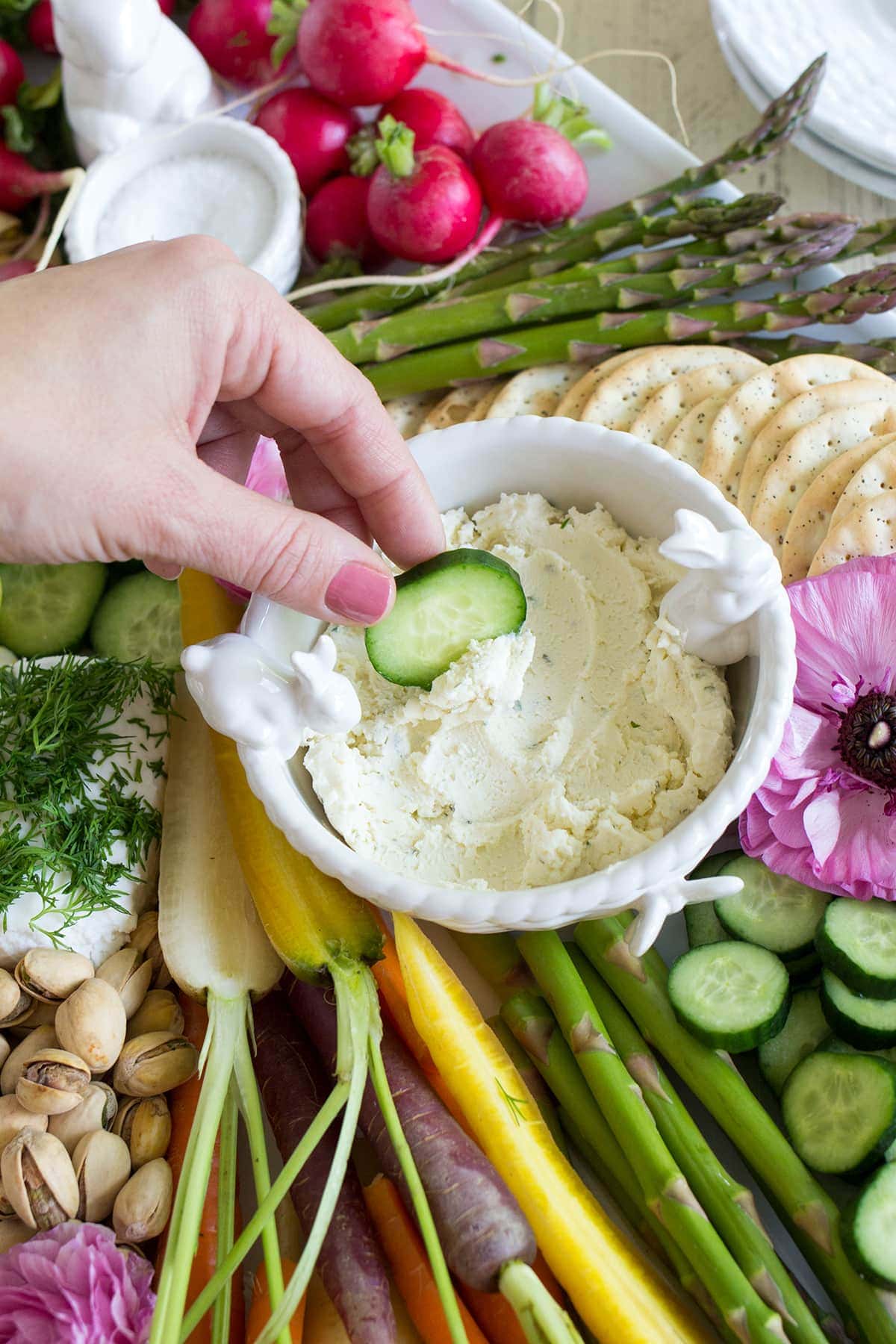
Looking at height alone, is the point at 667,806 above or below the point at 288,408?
below

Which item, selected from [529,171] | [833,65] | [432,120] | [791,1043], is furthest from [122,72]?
[791,1043]

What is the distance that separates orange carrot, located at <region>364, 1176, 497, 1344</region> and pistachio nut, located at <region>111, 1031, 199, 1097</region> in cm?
35

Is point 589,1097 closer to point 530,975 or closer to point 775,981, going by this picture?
point 530,975

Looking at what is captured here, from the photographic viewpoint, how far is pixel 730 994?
5.62ft

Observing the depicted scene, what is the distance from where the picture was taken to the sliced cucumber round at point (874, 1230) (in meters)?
1.50

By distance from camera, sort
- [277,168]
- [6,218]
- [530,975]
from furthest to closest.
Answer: [6,218] < [277,168] < [530,975]

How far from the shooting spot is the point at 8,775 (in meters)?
1.91

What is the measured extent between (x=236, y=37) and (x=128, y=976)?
210 centimetres

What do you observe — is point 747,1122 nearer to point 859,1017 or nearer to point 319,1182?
point 859,1017

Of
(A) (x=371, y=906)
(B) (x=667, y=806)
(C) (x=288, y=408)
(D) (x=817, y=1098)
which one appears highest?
(C) (x=288, y=408)

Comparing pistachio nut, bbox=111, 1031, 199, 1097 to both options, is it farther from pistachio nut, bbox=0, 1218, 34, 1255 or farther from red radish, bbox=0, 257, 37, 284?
red radish, bbox=0, 257, 37, 284

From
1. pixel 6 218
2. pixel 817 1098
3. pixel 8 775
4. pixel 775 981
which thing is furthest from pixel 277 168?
pixel 817 1098

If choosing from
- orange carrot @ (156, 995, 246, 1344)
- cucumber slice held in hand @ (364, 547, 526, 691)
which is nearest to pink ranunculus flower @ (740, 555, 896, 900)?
cucumber slice held in hand @ (364, 547, 526, 691)

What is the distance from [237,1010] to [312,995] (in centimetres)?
14
